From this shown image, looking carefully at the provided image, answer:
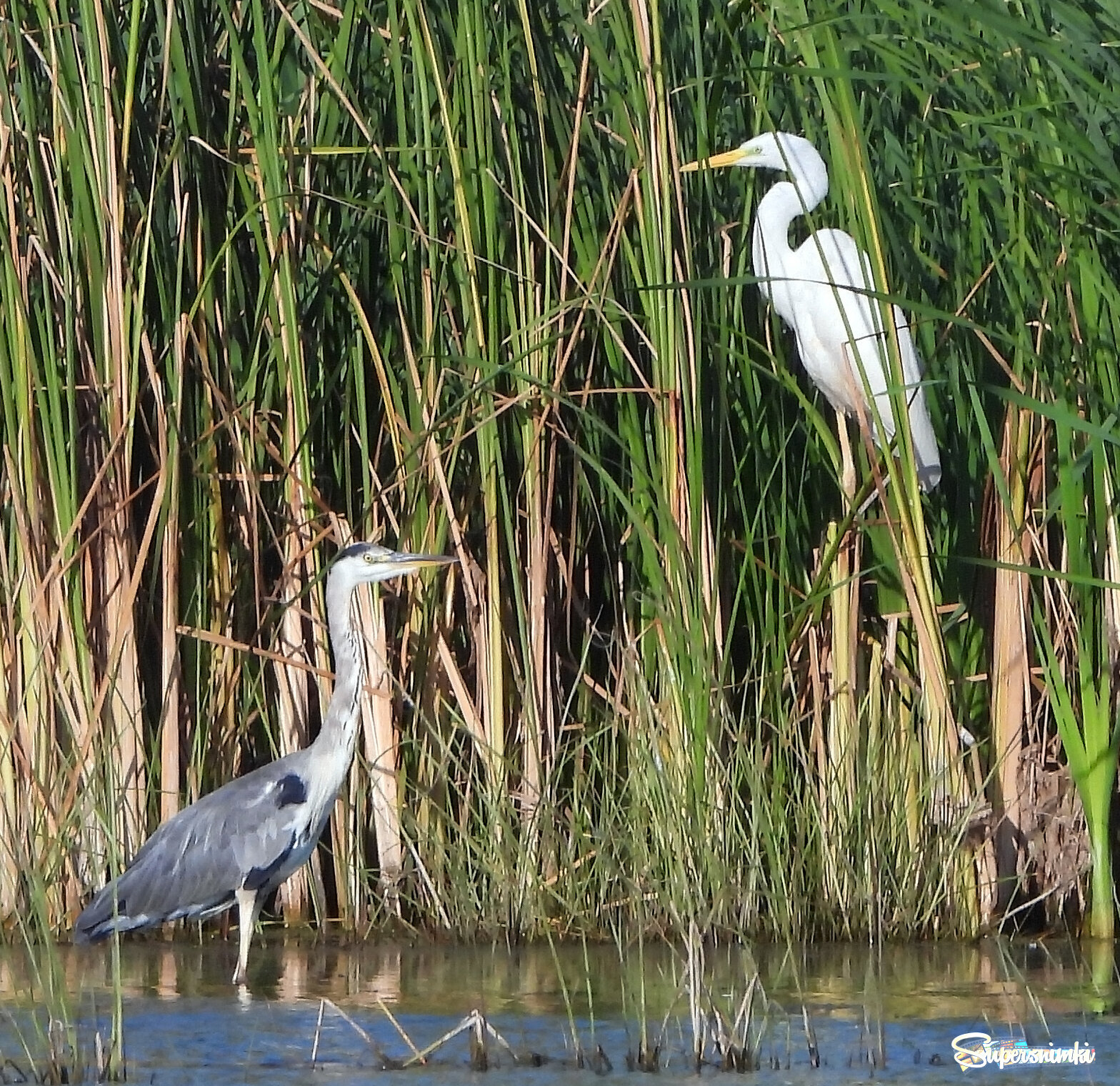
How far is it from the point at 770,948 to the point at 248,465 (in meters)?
1.75

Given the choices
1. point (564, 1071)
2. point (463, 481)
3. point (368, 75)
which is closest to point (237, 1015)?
point (564, 1071)

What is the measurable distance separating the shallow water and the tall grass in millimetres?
186

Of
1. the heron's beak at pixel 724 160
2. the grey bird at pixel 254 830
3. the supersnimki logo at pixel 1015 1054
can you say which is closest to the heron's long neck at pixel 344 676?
the grey bird at pixel 254 830

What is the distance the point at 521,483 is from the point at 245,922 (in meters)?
1.30

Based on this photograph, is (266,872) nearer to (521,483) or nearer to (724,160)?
(521,483)

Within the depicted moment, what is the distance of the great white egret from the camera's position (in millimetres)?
5125

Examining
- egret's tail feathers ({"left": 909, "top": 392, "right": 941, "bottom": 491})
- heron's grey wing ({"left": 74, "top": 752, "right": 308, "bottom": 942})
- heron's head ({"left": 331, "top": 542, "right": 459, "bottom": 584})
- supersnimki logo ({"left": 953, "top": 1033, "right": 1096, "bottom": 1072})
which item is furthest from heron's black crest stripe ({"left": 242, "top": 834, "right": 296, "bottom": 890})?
egret's tail feathers ({"left": 909, "top": 392, "right": 941, "bottom": 491})

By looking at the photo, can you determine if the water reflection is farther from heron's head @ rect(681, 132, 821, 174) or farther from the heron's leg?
heron's head @ rect(681, 132, 821, 174)

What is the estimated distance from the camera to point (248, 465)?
199 inches

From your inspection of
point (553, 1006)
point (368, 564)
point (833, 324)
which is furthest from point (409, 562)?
point (833, 324)

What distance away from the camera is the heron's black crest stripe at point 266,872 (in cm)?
484

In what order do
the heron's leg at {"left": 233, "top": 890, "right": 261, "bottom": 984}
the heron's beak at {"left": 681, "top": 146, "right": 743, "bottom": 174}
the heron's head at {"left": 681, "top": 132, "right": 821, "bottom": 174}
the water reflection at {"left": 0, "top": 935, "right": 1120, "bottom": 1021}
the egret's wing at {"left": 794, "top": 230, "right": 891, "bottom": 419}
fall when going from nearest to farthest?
1. the water reflection at {"left": 0, "top": 935, "right": 1120, "bottom": 1021}
2. the heron's leg at {"left": 233, "top": 890, "right": 261, "bottom": 984}
3. the heron's beak at {"left": 681, "top": 146, "right": 743, "bottom": 174}
4. the heron's head at {"left": 681, "top": 132, "right": 821, "bottom": 174}
5. the egret's wing at {"left": 794, "top": 230, "right": 891, "bottom": 419}

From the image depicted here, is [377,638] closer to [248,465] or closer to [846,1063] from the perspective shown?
[248,465]

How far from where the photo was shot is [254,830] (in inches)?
187
